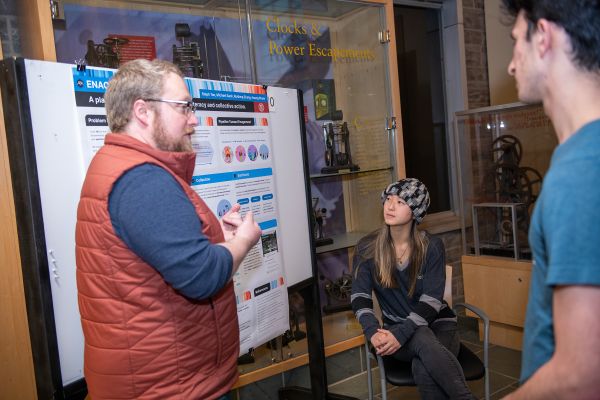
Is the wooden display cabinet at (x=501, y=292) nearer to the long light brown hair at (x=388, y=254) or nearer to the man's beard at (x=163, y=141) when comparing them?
the long light brown hair at (x=388, y=254)

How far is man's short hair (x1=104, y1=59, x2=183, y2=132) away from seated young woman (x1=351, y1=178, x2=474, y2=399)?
1602 millimetres

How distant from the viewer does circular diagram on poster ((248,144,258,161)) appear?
7.55ft

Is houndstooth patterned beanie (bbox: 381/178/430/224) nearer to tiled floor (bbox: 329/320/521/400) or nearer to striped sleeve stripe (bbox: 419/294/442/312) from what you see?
striped sleeve stripe (bbox: 419/294/442/312)

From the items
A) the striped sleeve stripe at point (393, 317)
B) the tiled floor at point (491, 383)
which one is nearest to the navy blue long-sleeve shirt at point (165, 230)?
the striped sleeve stripe at point (393, 317)

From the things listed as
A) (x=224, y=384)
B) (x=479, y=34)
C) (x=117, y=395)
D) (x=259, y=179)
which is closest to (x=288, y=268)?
(x=259, y=179)

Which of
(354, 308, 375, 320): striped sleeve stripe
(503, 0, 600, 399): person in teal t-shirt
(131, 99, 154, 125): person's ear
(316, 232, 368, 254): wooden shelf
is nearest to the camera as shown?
(503, 0, 600, 399): person in teal t-shirt

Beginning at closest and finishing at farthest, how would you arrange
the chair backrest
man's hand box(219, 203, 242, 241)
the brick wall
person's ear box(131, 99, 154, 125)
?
person's ear box(131, 99, 154, 125), man's hand box(219, 203, 242, 241), the chair backrest, the brick wall

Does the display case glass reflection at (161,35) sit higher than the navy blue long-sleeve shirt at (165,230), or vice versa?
the display case glass reflection at (161,35)

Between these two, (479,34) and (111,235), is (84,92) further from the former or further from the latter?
(479,34)

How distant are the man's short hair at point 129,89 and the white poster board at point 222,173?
0.37m

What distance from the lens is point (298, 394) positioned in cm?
286

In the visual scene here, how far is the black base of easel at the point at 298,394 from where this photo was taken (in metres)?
2.80

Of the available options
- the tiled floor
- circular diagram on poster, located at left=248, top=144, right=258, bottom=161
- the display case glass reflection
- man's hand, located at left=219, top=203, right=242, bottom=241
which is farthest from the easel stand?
the display case glass reflection

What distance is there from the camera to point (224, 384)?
4.71 ft
